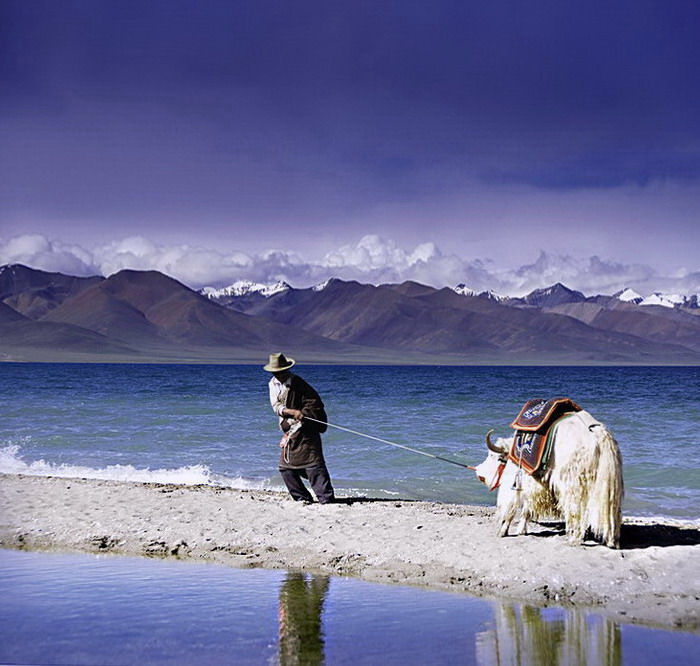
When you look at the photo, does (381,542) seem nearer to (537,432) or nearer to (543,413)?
(537,432)

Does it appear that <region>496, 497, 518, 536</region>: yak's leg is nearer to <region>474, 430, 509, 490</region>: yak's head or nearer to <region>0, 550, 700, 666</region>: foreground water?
<region>474, 430, 509, 490</region>: yak's head

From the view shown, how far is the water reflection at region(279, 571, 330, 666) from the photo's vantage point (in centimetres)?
416

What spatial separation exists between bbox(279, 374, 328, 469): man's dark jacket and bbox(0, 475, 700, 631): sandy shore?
0.38 meters

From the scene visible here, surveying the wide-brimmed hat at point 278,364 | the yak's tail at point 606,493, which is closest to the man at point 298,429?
the wide-brimmed hat at point 278,364

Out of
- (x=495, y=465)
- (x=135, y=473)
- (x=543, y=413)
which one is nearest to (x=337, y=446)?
(x=135, y=473)

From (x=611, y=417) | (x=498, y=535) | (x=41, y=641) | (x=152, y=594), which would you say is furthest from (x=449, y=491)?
(x=611, y=417)

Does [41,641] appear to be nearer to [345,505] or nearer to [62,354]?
[345,505]

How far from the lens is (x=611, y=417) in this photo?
70.8 ft

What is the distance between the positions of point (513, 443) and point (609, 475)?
79 cm

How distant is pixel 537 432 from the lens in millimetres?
5977

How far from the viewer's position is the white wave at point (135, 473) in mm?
10742

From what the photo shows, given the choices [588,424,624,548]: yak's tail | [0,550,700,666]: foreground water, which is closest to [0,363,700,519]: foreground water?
[588,424,624,548]: yak's tail

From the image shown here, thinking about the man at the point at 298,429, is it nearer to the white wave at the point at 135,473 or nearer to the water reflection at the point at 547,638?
the water reflection at the point at 547,638

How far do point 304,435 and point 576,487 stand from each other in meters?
2.54
